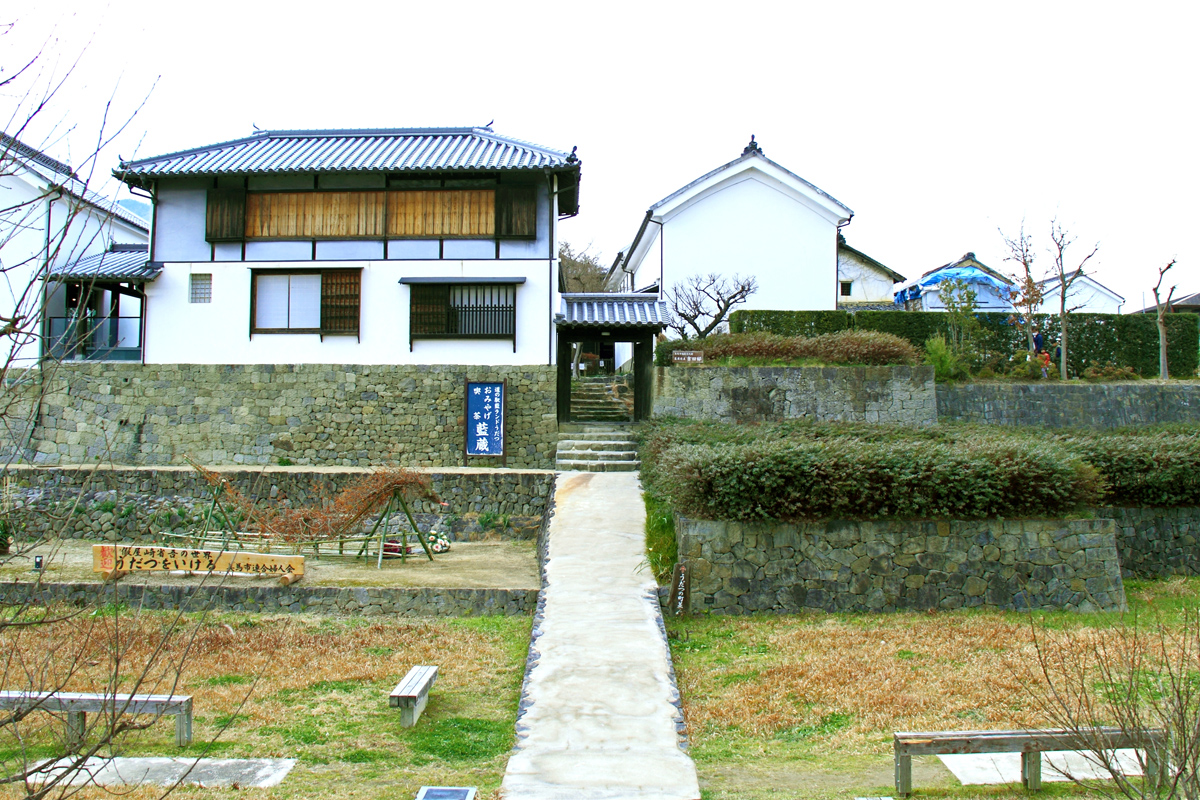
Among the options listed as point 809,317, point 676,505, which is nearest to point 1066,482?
point 676,505

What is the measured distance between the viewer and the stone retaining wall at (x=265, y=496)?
51.3 feet

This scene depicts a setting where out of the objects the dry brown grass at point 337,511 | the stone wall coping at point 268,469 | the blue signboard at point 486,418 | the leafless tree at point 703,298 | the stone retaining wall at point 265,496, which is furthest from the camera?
the leafless tree at point 703,298

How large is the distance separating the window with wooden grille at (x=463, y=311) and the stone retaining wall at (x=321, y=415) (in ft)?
2.45

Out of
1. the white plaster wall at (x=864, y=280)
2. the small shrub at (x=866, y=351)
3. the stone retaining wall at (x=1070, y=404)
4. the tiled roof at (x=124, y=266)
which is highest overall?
the white plaster wall at (x=864, y=280)

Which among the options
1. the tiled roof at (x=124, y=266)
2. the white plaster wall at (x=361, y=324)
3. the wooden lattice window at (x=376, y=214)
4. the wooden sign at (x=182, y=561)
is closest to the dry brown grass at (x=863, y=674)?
the wooden sign at (x=182, y=561)

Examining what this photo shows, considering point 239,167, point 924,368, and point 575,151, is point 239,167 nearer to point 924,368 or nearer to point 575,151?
point 575,151

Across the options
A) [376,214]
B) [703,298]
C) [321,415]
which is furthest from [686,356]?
[321,415]

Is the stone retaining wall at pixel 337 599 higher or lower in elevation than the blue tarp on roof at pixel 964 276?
lower

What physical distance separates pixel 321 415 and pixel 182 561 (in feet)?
21.1

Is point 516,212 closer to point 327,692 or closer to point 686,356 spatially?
point 686,356

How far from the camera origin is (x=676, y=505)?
10.5 m

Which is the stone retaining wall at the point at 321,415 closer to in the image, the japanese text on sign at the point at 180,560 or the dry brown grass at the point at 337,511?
the dry brown grass at the point at 337,511

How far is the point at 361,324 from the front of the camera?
17.6 meters

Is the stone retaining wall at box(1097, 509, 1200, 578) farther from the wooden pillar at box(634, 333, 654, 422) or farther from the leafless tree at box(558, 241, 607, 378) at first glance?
the leafless tree at box(558, 241, 607, 378)
